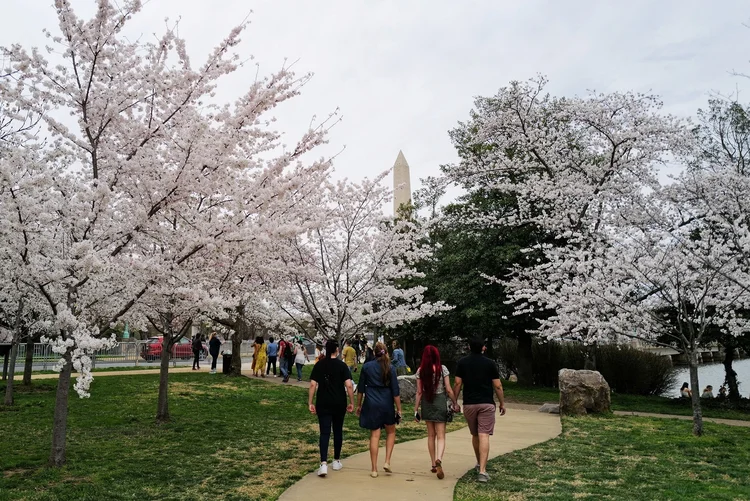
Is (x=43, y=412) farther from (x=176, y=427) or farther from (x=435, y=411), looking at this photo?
(x=435, y=411)

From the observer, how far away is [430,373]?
6.90 metres

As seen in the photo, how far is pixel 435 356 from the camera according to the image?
22.7 feet

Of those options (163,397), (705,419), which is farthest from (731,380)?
(163,397)

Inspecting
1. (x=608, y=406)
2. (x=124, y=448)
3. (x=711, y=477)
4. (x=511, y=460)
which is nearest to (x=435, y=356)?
(x=511, y=460)

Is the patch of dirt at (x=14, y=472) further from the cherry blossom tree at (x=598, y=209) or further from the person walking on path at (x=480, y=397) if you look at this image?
the cherry blossom tree at (x=598, y=209)

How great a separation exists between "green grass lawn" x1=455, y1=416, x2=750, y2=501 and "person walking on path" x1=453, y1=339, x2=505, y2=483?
14.4 inches

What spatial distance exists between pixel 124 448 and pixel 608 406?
10354mm

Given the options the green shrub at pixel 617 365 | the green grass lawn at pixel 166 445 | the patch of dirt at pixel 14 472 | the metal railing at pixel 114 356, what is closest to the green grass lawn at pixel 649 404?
the green shrub at pixel 617 365

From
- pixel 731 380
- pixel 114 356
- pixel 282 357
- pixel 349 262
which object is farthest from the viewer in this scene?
pixel 114 356

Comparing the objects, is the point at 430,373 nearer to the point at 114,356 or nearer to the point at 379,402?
the point at 379,402

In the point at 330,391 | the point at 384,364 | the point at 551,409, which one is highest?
the point at 384,364

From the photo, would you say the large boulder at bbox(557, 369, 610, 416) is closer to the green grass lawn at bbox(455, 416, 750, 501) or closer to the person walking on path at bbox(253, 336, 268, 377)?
the green grass lawn at bbox(455, 416, 750, 501)

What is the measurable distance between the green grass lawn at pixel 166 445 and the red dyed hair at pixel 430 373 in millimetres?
1729

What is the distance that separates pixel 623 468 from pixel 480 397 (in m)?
2.27
